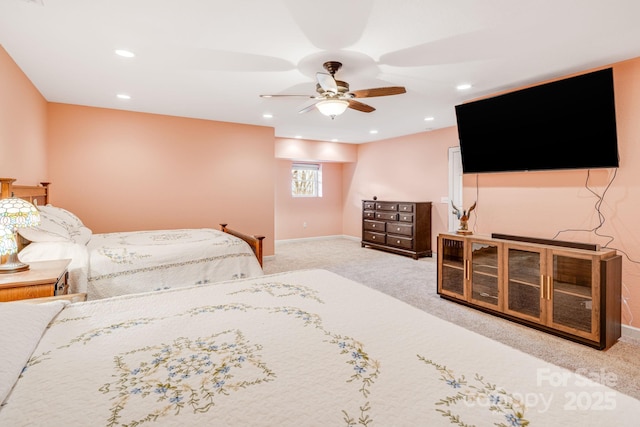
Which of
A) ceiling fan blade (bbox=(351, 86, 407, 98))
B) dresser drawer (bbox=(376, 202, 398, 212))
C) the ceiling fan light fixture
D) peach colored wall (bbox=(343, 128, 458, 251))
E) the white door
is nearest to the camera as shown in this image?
ceiling fan blade (bbox=(351, 86, 407, 98))

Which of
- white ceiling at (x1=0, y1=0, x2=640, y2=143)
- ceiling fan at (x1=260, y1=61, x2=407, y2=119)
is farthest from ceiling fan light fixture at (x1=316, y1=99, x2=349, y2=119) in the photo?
white ceiling at (x1=0, y1=0, x2=640, y2=143)

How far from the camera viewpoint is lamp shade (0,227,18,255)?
1.94 metres

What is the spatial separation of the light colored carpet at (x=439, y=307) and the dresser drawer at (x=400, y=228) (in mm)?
469

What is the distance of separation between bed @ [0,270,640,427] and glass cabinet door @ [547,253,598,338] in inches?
82.9

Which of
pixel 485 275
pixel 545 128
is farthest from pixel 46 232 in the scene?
pixel 545 128

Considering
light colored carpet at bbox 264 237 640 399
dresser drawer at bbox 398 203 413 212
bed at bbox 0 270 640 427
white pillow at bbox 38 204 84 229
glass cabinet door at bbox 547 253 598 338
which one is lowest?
light colored carpet at bbox 264 237 640 399

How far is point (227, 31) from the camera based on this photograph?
234cm

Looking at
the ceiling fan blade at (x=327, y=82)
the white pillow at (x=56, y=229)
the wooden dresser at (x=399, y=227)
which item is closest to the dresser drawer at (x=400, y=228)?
the wooden dresser at (x=399, y=227)

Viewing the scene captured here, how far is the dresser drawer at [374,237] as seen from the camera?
6.70m

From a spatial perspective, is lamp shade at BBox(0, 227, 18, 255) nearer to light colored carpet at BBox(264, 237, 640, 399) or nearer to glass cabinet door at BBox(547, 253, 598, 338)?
light colored carpet at BBox(264, 237, 640, 399)

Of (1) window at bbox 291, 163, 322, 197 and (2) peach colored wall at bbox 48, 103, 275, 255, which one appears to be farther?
(1) window at bbox 291, 163, 322, 197

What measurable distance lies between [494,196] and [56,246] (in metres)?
4.37

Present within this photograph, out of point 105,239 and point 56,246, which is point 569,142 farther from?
point 105,239

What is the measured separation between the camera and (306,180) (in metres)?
8.14
